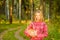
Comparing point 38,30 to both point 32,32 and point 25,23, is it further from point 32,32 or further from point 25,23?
point 25,23

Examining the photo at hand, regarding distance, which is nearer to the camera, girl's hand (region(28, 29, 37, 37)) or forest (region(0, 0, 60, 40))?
girl's hand (region(28, 29, 37, 37))

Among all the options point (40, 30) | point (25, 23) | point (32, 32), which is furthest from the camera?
point (25, 23)

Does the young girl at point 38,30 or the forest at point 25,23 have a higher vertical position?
the young girl at point 38,30

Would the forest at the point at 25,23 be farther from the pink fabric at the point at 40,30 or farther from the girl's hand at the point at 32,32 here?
the girl's hand at the point at 32,32

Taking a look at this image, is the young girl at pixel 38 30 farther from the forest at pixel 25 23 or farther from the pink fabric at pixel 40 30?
the forest at pixel 25 23

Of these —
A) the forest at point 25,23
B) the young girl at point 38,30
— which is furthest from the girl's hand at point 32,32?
the forest at point 25,23

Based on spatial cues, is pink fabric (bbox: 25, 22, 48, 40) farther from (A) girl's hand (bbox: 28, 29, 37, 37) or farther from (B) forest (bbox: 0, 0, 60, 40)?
(B) forest (bbox: 0, 0, 60, 40)

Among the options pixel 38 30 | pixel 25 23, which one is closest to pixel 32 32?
pixel 38 30

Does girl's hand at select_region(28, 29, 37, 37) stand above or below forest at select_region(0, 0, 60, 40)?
above

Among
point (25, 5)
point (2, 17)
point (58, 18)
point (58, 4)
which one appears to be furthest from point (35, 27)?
point (25, 5)

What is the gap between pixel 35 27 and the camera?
699cm

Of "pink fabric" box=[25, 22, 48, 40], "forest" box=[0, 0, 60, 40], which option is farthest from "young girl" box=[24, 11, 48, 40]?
"forest" box=[0, 0, 60, 40]

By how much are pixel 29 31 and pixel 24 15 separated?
59780mm

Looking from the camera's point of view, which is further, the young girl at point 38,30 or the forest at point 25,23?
the forest at point 25,23
